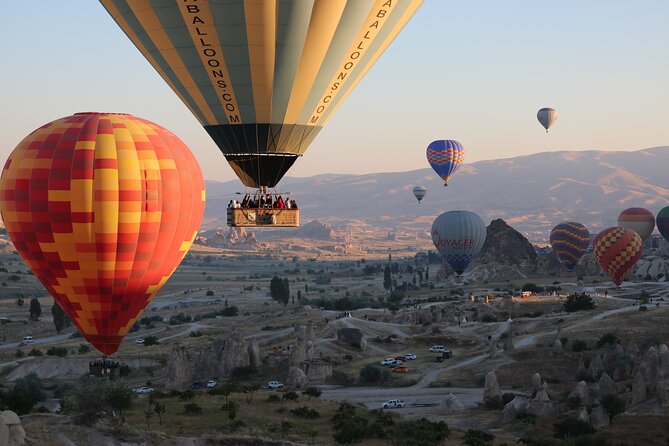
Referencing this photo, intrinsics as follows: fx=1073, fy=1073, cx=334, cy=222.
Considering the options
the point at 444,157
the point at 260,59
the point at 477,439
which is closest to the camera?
the point at 260,59

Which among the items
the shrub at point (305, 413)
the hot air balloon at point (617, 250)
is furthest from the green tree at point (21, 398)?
the hot air balloon at point (617, 250)

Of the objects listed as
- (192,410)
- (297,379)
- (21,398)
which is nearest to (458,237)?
(297,379)

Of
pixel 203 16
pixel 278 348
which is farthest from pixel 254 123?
pixel 278 348

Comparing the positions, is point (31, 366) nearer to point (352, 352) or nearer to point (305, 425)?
point (352, 352)

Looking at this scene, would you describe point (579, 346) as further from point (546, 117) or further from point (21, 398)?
point (546, 117)

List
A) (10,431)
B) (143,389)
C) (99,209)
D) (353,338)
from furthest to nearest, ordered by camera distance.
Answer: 1. (353,338)
2. (143,389)
3. (99,209)
4. (10,431)

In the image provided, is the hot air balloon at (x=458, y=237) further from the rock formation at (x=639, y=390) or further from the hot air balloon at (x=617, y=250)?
the rock formation at (x=639, y=390)

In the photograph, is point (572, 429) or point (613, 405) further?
point (613, 405)
